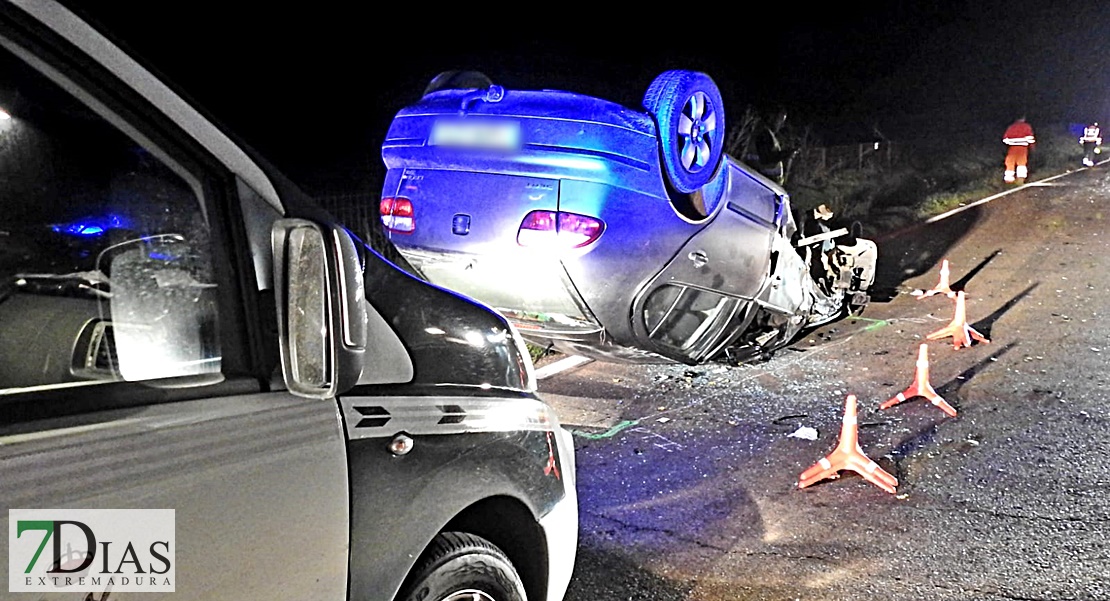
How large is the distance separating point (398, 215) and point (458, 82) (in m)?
0.96

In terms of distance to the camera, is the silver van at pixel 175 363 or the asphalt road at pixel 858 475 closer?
the silver van at pixel 175 363

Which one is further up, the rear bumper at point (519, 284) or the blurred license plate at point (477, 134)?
the blurred license plate at point (477, 134)

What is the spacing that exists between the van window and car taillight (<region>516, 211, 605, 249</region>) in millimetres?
2685

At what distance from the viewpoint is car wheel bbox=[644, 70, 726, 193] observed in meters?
4.73

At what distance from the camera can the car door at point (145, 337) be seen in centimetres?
172

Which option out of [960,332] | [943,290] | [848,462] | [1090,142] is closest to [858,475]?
[848,462]

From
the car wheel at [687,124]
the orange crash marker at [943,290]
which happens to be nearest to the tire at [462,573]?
the car wheel at [687,124]

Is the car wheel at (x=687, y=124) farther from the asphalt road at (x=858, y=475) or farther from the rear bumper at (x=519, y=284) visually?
the asphalt road at (x=858, y=475)

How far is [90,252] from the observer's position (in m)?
1.94

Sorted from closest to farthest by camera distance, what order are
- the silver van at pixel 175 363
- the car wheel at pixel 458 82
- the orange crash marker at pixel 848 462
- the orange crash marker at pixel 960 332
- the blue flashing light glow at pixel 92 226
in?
the silver van at pixel 175 363 → the blue flashing light glow at pixel 92 226 → the orange crash marker at pixel 848 462 → the car wheel at pixel 458 82 → the orange crash marker at pixel 960 332

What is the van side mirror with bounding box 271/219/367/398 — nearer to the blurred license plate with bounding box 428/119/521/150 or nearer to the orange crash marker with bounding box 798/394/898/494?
the blurred license plate with bounding box 428/119/521/150

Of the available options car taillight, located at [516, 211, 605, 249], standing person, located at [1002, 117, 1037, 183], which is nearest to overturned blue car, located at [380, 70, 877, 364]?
car taillight, located at [516, 211, 605, 249]

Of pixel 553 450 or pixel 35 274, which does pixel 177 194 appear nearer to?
pixel 35 274

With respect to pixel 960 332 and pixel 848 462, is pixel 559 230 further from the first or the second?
pixel 960 332
